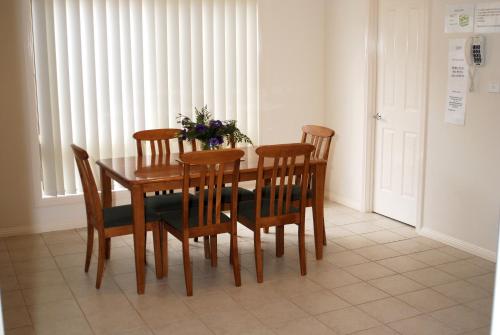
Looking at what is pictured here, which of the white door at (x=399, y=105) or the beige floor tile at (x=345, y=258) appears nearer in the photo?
the beige floor tile at (x=345, y=258)

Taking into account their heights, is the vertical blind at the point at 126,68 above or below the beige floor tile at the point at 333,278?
above

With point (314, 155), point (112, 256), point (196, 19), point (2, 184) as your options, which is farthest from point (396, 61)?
point (2, 184)

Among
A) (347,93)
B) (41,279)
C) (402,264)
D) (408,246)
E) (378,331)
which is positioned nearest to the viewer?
(378,331)

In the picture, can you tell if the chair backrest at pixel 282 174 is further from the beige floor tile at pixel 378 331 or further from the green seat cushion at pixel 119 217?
the beige floor tile at pixel 378 331

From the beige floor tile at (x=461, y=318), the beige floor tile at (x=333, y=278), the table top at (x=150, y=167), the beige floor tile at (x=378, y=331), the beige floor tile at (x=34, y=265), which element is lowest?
the beige floor tile at (x=461, y=318)

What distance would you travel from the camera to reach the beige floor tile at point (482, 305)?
339cm

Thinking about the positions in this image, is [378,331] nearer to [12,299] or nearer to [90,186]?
[90,186]

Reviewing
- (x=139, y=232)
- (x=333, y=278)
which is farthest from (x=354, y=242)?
(x=139, y=232)

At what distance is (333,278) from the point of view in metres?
3.93

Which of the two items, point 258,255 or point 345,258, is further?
point 345,258

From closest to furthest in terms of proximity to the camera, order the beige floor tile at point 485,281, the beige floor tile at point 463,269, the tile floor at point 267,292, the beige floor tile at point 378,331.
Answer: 1. the beige floor tile at point 378,331
2. the tile floor at point 267,292
3. the beige floor tile at point 485,281
4. the beige floor tile at point 463,269

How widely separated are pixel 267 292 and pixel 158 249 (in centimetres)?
78

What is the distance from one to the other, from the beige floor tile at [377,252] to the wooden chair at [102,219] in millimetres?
1539

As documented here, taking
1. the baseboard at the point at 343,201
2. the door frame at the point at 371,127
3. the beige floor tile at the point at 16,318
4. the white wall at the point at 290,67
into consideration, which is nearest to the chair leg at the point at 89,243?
the beige floor tile at the point at 16,318
